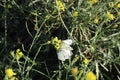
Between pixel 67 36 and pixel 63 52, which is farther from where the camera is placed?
pixel 67 36

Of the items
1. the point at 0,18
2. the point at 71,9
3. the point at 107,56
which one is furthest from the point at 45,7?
the point at 107,56

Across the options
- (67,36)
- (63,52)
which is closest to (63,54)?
(63,52)

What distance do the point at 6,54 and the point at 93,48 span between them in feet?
1.95

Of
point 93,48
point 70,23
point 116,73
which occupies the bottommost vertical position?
point 116,73

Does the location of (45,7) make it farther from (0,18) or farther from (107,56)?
(107,56)

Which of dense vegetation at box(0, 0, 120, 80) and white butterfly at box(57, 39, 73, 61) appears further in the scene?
dense vegetation at box(0, 0, 120, 80)

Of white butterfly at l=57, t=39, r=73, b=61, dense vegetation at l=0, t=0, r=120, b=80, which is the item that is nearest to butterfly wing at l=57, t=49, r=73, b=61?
white butterfly at l=57, t=39, r=73, b=61

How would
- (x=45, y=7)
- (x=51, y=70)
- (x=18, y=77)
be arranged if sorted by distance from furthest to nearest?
(x=45, y=7) < (x=51, y=70) < (x=18, y=77)

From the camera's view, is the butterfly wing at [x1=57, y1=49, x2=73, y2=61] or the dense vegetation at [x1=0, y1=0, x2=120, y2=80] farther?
the dense vegetation at [x1=0, y1=0, x2=120, y2=80]

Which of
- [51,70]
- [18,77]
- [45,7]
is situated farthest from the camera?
[45,7]

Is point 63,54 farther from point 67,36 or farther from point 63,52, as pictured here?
point 67,36

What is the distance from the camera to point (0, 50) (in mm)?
2619

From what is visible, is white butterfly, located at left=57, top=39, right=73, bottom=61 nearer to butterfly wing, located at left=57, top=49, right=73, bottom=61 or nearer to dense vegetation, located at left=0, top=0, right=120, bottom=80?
butterfly wing, located at left=57, top=49, right=73, bottom=61

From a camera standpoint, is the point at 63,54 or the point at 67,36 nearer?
the point at 63,54
